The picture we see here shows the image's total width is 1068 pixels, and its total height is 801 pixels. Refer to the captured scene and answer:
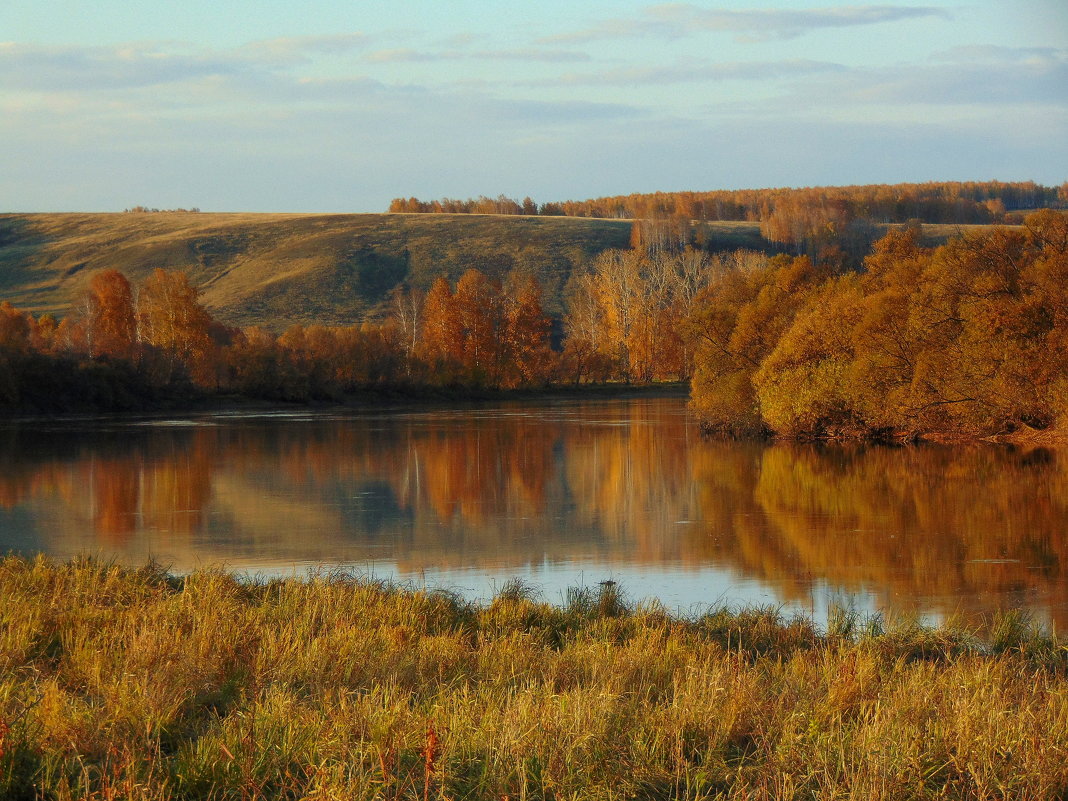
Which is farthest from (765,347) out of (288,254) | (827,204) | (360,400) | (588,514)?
(827,204)

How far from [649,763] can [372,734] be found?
1333 millimetres

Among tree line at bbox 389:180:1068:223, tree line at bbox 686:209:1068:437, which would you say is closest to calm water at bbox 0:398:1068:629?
tree line at bbox 686:209:1068:437

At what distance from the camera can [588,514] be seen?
1980 centimetres

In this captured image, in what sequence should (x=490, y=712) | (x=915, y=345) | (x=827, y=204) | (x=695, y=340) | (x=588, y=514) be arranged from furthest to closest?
(x=827, y=204), (x=695, y=340), (x=915, y=345), (x=588, y=514), (x=490, y=712)

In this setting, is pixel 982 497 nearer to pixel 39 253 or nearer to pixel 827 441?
pixel 827 441

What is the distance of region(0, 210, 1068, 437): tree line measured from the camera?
29938 millimetres

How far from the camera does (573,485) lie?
78.5 feet

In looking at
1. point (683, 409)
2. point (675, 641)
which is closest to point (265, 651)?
point (675, 641)

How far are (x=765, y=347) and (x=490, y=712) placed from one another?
33.7 m

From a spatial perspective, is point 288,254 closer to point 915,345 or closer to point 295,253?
point 295,253

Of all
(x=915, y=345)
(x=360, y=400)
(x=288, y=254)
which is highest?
(x=288, y=254)

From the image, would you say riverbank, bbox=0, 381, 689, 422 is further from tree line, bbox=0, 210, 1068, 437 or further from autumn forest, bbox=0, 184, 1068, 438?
tree line, bbox=0, 210, 1068, 437

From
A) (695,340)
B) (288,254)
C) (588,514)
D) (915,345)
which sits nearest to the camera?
(588,514)

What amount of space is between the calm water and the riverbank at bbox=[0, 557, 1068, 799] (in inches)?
168
